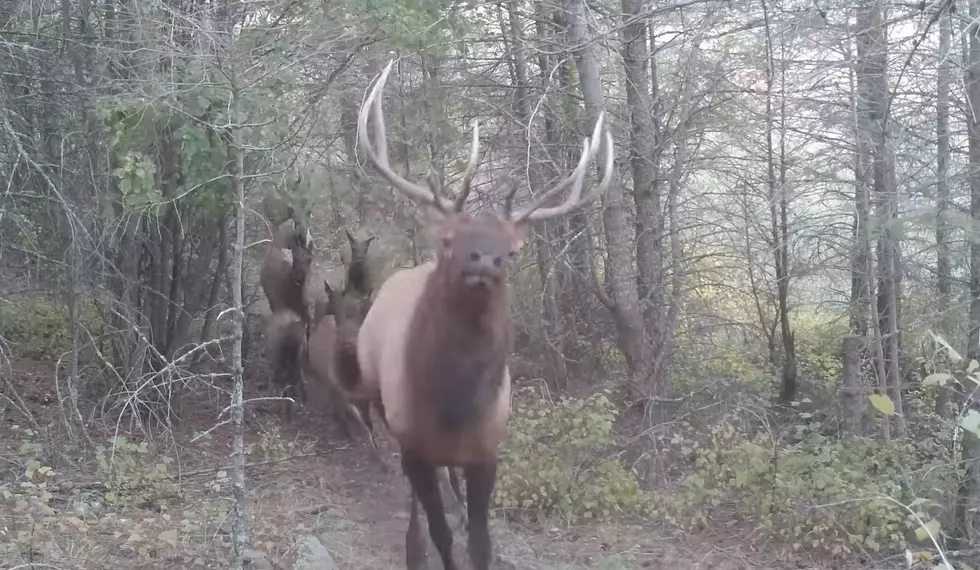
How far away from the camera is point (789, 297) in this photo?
29.3ft

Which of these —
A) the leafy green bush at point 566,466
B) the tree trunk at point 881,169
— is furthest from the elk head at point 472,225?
the tree trunk at point 881,169

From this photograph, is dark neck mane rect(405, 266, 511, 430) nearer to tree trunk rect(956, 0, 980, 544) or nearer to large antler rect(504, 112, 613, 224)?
large antler rect(504, 112, 613, 224)

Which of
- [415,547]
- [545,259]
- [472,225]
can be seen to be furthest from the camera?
[545,259]

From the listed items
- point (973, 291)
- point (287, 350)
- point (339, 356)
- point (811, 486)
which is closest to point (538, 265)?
point (339, 356)

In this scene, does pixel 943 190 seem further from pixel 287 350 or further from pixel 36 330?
pixel 36 330

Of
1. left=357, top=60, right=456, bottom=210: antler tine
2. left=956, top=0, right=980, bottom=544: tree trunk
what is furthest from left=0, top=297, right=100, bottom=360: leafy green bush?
left=956, top=0, right=980, bottom=544: tree trunk

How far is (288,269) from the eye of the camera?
834cm

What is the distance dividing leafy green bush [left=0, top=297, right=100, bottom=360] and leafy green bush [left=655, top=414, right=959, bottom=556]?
542 cm

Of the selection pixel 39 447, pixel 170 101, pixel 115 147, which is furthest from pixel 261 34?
pixel 39 447

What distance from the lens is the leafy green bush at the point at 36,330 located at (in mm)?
8336

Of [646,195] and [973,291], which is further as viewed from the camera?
[646,195]

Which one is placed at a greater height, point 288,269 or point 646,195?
point 646,195

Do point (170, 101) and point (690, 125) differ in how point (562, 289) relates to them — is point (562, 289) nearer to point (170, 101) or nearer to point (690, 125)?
point (690, 125)

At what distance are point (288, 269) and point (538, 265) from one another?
7.31ft
